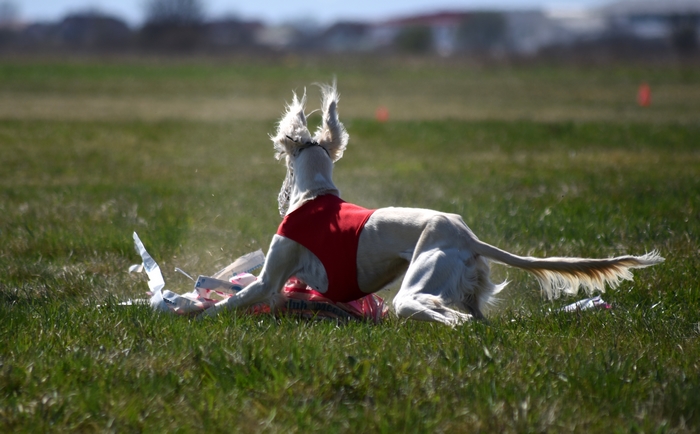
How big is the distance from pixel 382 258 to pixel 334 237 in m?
0.31

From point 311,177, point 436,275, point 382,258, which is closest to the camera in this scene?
point 436,275

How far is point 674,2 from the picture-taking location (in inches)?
5669

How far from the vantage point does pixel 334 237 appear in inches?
183

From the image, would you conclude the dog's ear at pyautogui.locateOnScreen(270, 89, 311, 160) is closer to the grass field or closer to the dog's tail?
the grass field

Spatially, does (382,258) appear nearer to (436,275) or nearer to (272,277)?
(436,275)

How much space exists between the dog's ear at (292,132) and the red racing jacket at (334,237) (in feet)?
1.57

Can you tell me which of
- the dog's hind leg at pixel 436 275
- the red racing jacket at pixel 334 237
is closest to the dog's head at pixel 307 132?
the red racing jacket at pixel 334 237

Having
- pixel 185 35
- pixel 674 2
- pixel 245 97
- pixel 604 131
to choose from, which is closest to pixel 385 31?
pixel 674 2

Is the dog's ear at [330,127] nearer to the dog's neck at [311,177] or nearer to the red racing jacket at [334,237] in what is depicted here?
the dog's neck at [311,177]

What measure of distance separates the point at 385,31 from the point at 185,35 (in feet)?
202

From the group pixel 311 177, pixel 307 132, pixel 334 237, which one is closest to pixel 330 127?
pixel 307 132

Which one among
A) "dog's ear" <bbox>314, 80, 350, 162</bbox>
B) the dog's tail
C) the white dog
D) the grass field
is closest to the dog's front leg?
the white dog

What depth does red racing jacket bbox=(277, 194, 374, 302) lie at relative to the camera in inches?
182

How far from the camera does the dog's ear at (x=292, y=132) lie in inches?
197
